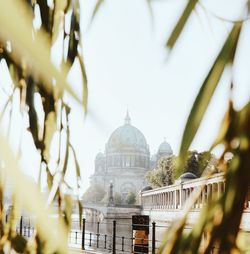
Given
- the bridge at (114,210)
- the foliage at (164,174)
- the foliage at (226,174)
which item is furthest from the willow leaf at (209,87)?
the bridge at (114,210)

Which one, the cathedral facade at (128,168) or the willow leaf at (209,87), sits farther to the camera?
the cathedral facade at (128,168)

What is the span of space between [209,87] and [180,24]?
0.30 feet

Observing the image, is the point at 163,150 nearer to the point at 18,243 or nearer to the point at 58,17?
the point at 58,17

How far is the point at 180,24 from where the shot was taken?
1.98 ft

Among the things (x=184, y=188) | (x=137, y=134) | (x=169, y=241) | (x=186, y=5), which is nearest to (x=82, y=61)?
(x=186, y=5)

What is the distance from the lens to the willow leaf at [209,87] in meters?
0.55

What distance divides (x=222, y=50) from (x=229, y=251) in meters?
0.24

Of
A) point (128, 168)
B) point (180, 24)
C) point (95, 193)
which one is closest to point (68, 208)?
point (180, 24)

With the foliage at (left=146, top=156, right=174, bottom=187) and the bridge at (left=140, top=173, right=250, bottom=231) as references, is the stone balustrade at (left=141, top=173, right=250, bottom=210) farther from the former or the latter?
the foliage at (left=146, top=156, right=174, bottom=187)

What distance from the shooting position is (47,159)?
0.90 meters

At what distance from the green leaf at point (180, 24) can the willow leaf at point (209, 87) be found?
0.19 feet

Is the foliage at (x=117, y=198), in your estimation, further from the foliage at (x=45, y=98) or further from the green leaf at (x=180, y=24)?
the green leaf at (x=180, y=24)

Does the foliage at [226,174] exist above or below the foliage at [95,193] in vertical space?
below

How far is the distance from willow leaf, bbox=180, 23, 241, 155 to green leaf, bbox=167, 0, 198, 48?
0.19 feet
